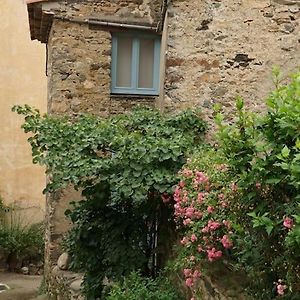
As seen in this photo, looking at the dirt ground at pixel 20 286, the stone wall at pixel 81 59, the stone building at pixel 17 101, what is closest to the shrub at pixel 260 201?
the stone wall at pixel 81 59

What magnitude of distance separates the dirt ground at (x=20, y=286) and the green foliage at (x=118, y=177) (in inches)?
181

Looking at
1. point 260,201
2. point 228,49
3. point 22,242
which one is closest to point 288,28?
point 228,49

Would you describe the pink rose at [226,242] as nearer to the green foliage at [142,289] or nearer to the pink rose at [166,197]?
the green foliage at [142,289]

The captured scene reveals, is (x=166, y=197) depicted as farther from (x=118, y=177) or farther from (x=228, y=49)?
(x=228, y=49)

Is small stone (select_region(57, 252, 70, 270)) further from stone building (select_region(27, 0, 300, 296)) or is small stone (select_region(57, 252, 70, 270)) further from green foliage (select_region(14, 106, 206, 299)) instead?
green foliage (select_region(14, 106, 206, 299))

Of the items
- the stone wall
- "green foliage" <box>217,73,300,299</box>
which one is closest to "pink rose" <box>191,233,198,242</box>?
"green foliage" <box>217,73,300,299</box>

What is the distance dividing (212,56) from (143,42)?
356cm

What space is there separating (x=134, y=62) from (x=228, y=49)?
3592 mm

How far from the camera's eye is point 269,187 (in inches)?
112

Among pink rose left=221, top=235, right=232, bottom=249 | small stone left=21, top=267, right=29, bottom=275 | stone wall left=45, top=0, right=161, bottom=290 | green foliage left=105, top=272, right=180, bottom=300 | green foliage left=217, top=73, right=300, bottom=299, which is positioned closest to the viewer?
green foliage left=217, top=73, right=300, bottom=299

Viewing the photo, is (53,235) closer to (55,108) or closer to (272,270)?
(55,108)

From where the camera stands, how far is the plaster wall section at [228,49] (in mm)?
5707

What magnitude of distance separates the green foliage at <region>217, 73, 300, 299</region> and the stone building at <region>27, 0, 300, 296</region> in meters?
2.82

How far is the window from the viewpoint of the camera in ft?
30.0
